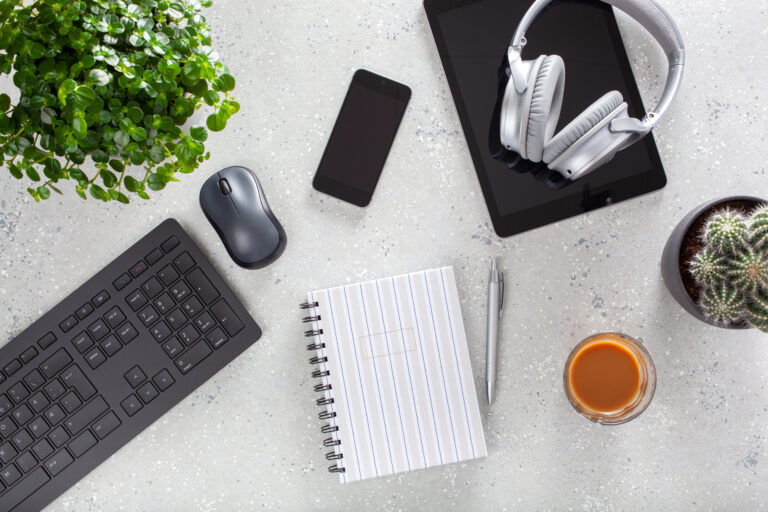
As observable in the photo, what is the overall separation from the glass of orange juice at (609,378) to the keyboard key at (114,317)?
61 cm

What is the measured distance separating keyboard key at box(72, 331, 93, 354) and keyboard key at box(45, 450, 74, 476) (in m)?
0.14

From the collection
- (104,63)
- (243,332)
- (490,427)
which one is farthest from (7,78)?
(490,427)

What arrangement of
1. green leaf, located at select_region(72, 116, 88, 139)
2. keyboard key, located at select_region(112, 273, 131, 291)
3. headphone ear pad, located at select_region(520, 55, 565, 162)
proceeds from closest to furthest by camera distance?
1. green leaf, located at select_region(72, 116, 88, 139)
2. headphone ear pad, located at select_region(520, 55, 565, 162)
3. keyboard key, located at select_region(112, 273, 131, 291)

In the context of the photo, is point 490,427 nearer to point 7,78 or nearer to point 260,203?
point 260,203

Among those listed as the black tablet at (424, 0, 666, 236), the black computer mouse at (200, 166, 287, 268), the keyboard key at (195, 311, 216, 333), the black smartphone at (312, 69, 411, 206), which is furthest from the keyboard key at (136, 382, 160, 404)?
the black tablet at (424, 0, 666, 236)

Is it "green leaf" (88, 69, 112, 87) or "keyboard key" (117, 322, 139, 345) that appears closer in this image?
"green leaf" (88, 69, 112, 87)

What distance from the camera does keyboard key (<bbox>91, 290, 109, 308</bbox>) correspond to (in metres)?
0.82

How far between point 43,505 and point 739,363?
38.4 inches

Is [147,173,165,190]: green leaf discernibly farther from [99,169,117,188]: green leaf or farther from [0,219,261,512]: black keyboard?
[0,219,261,512]: black keyboard

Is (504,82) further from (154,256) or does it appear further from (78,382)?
(78,382)

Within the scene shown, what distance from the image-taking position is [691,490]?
0.82 meters

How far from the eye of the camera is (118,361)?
2.68 feet

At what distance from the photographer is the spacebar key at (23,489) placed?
819mm

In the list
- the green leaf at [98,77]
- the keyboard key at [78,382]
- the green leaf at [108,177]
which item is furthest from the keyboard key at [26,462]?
the green leaf at [98,77]
